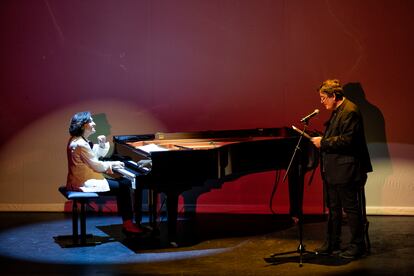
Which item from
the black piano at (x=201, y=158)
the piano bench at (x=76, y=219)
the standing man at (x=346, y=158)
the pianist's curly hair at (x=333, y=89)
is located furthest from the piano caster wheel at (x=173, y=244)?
the pianist's curly hair at (x=333, y=89)

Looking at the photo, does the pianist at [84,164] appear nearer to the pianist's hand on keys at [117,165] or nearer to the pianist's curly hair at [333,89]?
the pianist's hand on keys at [117,165]

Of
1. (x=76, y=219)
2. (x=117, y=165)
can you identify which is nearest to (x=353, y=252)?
(x=117, y=165)

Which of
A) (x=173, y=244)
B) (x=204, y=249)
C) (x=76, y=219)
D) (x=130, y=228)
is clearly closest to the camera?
(x=204, y=249)

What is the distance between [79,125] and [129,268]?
61.7 inches

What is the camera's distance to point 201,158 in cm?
634

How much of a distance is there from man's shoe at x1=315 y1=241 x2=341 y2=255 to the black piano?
38cm

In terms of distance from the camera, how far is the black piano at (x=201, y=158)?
6289mm

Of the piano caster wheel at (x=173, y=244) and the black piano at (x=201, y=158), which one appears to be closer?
the black piano at (x=201, y=158)

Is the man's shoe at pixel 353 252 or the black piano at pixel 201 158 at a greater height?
the black piano at pixel 201 158

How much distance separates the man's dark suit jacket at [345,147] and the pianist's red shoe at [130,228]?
202cm

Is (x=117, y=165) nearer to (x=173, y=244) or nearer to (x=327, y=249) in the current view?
(x=173, y=244)

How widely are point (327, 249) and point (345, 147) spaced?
93 cm

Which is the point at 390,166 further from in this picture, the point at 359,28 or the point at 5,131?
the point at 5,131

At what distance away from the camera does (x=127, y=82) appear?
8164mm
